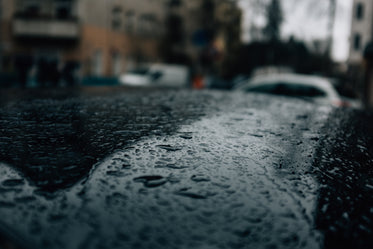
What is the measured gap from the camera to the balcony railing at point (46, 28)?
910 inches

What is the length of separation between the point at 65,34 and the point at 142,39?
9.19 meters

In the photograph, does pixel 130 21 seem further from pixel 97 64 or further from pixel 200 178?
pixel 200 178

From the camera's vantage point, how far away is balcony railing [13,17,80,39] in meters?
23.1

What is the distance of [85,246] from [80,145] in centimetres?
55

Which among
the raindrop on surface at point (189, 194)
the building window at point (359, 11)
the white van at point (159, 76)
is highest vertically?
the building window at point (359, 11)

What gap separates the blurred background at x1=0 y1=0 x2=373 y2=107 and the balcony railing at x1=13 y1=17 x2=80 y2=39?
0.05 meters

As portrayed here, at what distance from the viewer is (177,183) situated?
3.26 ft

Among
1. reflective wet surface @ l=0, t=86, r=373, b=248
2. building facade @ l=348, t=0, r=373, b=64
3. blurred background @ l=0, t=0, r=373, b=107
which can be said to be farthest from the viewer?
building facade @ l=348, t=0, r=373, b=64

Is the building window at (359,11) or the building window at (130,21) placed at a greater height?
the building window at (359,11)

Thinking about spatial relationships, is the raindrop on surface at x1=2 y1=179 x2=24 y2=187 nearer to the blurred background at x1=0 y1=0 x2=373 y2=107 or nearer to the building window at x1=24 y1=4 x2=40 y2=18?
the blurred background at x1=0 y1=0 x2=373 y2=107

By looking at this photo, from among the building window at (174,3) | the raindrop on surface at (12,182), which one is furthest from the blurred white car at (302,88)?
the building window at (174,3)

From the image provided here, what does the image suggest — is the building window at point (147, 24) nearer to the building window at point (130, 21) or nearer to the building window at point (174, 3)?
the building window at point (130, 21)

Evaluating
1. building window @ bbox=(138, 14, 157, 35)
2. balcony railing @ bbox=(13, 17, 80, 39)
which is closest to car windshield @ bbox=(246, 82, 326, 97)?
balcony railing @ bbox=(13, 17, 80, 39)

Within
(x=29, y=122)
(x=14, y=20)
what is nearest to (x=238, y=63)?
(x=14, y=20)
